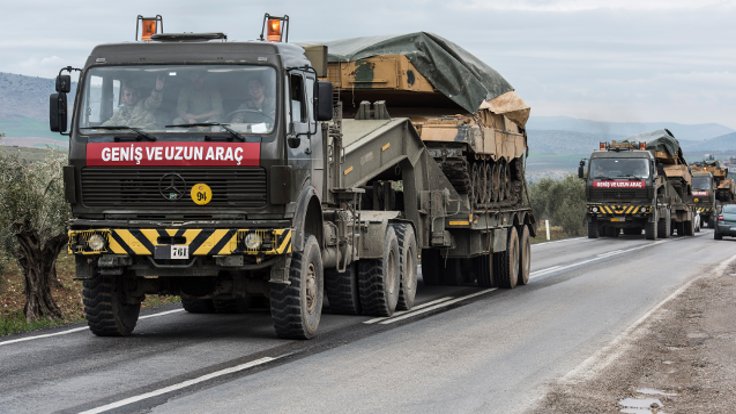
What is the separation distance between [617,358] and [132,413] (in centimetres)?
515

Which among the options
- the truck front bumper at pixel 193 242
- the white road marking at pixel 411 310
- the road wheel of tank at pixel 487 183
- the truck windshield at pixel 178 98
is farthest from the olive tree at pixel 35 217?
the road wheel of tank at pixel 487 183

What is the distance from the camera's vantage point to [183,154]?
11.6 meters

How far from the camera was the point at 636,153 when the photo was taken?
43.1 metres

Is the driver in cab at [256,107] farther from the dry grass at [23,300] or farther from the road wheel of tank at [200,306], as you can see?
the road wheel of tank at [200,306]

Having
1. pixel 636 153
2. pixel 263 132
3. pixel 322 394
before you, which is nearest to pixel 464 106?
pixel 263 132

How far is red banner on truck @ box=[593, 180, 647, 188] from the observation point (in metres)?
43.0

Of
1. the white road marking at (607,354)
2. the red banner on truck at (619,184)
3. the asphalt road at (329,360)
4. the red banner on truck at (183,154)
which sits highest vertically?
the red banner on truck at (619,184)

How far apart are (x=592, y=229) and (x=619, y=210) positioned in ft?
5.44

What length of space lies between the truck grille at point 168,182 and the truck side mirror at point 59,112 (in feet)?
1.69

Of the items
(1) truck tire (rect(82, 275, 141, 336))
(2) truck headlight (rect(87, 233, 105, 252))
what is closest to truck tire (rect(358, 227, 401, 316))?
(1) truck tire (rect(82, 275, 141, 336))

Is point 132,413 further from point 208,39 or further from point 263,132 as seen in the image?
point 208,39

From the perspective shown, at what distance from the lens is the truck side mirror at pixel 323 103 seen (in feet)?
41.3

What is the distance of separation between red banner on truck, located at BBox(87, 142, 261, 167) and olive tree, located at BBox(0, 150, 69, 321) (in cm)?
412

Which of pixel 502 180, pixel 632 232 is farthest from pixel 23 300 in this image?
pixel 632 232
